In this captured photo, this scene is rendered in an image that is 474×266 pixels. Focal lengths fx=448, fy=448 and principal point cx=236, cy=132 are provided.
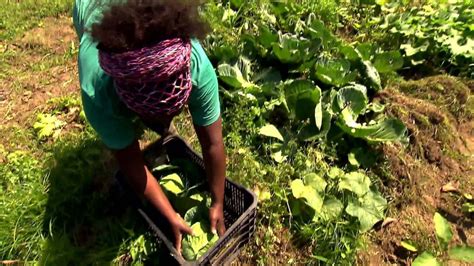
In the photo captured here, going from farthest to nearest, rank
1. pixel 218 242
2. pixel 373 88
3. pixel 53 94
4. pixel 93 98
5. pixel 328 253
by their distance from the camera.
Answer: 1. pixel 53 94
2. pixel 373 88
3. pixel 328 253
4. pixel 218 242
5. pixel 93 98

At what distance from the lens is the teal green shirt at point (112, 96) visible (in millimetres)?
1595

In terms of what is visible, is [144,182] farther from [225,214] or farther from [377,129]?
[377,129]

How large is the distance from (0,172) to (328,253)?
6.48ft

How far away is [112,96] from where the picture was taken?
158 centimetres

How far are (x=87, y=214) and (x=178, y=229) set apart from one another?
2.48 feet

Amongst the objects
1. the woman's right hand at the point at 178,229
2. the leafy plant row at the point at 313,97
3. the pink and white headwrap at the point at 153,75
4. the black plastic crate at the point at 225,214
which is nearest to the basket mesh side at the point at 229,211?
the black plastic crate at the point at 225,214

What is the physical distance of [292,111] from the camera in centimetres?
280

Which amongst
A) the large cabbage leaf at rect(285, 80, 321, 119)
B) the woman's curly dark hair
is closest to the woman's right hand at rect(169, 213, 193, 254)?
the woman's curly dark hair

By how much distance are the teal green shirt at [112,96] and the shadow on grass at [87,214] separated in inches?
33.6

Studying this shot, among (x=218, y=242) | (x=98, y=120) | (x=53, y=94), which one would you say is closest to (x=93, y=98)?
(x=98, y=120)

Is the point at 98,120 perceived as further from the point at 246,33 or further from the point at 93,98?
the point at 246,33

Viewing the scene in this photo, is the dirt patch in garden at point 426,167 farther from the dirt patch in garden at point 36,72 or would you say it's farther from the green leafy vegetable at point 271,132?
Result: the dirt patch in garden at point 36,72

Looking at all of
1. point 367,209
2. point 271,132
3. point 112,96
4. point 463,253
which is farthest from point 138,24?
point 463,253

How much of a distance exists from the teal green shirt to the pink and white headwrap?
179 mm
